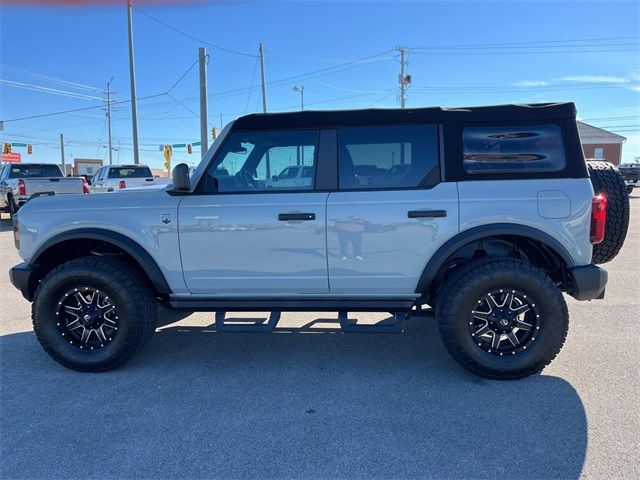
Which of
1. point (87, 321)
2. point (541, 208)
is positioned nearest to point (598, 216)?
point (541, 208)

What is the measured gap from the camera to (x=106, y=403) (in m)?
3.21

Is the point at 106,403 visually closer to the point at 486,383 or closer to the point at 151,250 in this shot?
the point at 151,250

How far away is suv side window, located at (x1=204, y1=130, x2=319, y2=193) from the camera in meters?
3.64

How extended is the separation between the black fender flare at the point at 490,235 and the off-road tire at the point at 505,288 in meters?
0.20

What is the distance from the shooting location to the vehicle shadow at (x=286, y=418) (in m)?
2.51

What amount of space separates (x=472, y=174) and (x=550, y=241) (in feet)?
2.44

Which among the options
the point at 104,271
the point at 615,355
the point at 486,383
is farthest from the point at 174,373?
the point at 615,355

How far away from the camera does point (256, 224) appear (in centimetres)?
350

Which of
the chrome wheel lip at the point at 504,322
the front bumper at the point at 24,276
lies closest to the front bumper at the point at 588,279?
the chrome wheel lip at the point at 504,322

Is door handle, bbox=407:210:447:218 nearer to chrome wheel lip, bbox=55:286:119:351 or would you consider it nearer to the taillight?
the taillight

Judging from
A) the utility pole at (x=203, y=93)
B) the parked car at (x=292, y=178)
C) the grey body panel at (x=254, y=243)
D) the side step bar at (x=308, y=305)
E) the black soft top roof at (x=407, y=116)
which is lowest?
the side step bar at (x=308, y=305)

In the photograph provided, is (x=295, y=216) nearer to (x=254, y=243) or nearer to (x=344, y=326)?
(x=254, y=243)

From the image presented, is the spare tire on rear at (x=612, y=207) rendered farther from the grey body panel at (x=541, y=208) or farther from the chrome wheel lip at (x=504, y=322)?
the chrome wheel lip at (x=504, y=322)

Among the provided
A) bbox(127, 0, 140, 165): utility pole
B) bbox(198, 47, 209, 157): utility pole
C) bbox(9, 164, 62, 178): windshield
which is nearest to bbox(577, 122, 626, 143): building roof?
bbox(198, 47, 209, 157): utility pole
